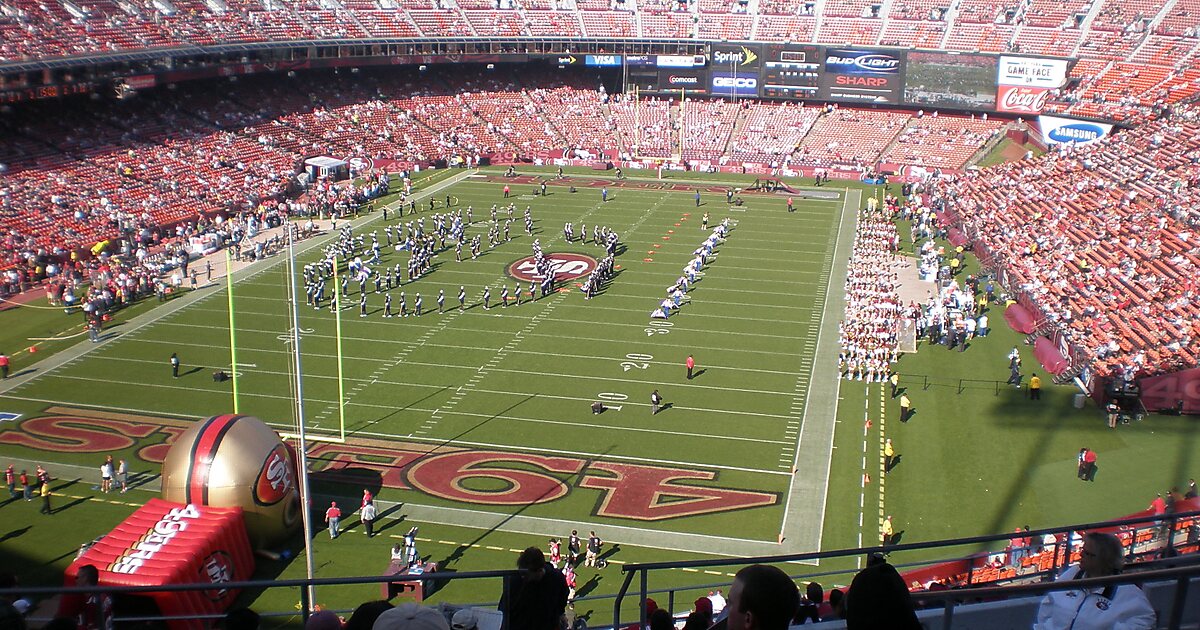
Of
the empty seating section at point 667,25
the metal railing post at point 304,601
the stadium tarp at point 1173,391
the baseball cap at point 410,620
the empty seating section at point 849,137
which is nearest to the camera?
the baseball cap at point 410,620

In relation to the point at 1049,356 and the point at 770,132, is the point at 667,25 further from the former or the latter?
the point at 1049,356

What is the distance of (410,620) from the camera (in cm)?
457

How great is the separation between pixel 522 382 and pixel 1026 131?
38007mm

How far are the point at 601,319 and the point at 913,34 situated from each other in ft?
128

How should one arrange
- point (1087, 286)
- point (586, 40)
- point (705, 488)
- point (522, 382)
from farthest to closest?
point (586, 40)
point (1087, 286)
point (522, 382)
point (705, 488)

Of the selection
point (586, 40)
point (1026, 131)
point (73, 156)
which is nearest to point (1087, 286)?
point (1026, 131)

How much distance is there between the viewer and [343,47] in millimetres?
58094

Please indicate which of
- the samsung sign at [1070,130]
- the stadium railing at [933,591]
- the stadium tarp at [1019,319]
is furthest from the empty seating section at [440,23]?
the stadium railing at [933,591]

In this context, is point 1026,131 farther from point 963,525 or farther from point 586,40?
point 963,525

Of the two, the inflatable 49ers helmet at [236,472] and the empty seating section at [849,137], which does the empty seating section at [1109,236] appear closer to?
the empty seating section at [849,137]

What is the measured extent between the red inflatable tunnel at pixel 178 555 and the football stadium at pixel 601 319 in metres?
0.09

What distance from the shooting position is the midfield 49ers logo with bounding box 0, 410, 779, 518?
19969 millimetres

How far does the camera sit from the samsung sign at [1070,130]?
160 ft

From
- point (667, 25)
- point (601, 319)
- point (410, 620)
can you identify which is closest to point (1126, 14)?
point (667, 25)
